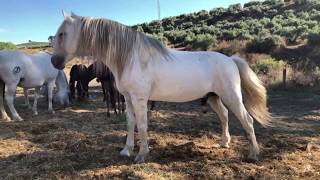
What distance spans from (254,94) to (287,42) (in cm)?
1783

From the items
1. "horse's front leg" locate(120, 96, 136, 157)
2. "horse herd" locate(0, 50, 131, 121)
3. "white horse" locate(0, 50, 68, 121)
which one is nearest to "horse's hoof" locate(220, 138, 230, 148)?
"horse's front leg" locate(120, 96, 136, 157)

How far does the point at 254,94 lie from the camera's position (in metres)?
5.85

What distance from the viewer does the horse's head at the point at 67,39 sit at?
5105 millimetres

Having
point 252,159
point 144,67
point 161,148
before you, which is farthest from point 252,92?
point 144,67

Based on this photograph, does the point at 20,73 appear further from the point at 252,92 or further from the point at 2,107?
the point at 252,92

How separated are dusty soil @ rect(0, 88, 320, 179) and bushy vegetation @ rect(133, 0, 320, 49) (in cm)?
980

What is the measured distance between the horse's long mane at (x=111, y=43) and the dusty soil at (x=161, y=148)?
131 centimetres

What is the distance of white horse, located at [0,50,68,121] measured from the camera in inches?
325

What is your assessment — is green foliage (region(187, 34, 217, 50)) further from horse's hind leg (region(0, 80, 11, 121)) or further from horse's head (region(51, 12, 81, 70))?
horse's head (region(51, 12, 81, 70))

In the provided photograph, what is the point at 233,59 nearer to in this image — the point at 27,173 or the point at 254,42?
the point at 27,173

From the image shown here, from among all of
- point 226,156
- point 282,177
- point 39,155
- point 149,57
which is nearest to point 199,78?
point 149,57

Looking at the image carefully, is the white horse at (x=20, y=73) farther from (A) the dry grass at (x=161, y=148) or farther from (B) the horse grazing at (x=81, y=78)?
(B) the horse grazing at (x=81, y=78)

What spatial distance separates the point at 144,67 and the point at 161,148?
1.41 meters

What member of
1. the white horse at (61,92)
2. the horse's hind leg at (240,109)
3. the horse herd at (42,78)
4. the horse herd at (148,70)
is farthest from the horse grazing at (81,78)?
the horse's hind leg at (240,109)
